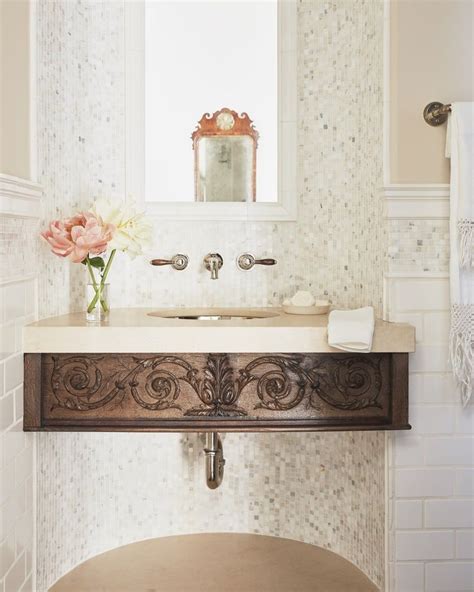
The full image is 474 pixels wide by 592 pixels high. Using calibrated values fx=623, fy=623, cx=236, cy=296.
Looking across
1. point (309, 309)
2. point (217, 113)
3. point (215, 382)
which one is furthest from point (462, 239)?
point (217, 113)

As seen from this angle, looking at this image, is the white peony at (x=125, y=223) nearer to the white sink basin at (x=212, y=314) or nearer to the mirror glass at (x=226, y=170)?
the white sink basin at (x=212, y=314)

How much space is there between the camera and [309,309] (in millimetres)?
2084

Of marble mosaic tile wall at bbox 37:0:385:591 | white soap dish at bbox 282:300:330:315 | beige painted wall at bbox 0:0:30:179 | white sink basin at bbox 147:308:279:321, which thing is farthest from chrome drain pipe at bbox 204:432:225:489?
beige painted wall at bbox 0:0:30:179

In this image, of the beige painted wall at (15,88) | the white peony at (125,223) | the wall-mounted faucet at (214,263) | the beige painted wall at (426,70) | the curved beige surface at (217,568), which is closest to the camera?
the beige painted wall at (15,88)

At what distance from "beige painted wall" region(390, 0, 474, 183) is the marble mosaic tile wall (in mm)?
268

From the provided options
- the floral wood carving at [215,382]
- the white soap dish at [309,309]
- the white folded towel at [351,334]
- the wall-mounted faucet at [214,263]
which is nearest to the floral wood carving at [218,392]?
the floral wood carving at [215,382]

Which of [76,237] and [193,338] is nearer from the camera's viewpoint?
[193,338]

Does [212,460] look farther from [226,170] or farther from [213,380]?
[226,170]

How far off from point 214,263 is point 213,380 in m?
0.64

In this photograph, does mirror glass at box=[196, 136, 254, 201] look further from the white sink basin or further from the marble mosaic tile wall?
the white sink basin

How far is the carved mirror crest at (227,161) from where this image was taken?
92.5 inches

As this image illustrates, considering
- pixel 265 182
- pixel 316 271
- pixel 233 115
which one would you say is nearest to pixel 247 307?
pixel 316 271

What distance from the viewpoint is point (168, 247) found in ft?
7.69

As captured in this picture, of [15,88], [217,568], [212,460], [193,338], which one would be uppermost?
[15,88]
